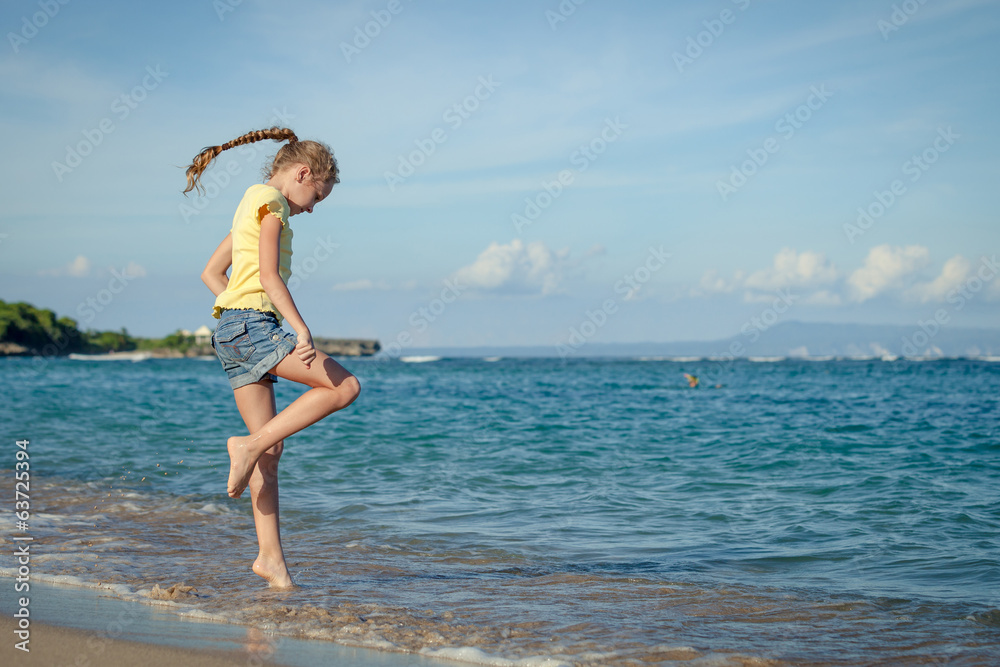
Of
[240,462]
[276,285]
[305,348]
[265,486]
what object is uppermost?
[276,285]

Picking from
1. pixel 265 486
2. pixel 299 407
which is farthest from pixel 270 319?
pixel 265 486

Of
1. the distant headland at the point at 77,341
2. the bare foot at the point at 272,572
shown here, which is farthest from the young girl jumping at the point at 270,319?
the distant headland at the point at 77,341

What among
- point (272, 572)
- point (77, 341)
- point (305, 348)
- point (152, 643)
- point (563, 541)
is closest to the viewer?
point (152, 643)

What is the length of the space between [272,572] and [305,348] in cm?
144

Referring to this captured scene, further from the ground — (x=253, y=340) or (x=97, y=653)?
(x=253, y=340)

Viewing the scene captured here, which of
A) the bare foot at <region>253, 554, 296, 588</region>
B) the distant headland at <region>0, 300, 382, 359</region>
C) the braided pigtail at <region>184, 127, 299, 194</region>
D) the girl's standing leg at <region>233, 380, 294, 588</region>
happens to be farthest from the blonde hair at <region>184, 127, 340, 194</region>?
the distant headland at <region>0, 300, 382, 359</region>

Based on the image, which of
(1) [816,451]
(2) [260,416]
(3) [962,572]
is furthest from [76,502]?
(1) [816,451]

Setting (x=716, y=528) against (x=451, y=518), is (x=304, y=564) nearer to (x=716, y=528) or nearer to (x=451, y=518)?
(x=451, y=518)

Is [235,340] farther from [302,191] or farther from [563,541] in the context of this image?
[563,541]

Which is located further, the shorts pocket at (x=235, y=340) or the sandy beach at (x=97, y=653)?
the shorts pocket at (x=235, y=340)

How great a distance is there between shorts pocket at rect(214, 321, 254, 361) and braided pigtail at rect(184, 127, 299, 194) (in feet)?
2.65

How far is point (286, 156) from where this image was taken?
3.88m

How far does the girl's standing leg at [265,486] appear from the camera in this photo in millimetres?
3838

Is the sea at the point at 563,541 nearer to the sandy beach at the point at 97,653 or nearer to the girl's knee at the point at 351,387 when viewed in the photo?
the sandy beach at the point at 97,653
